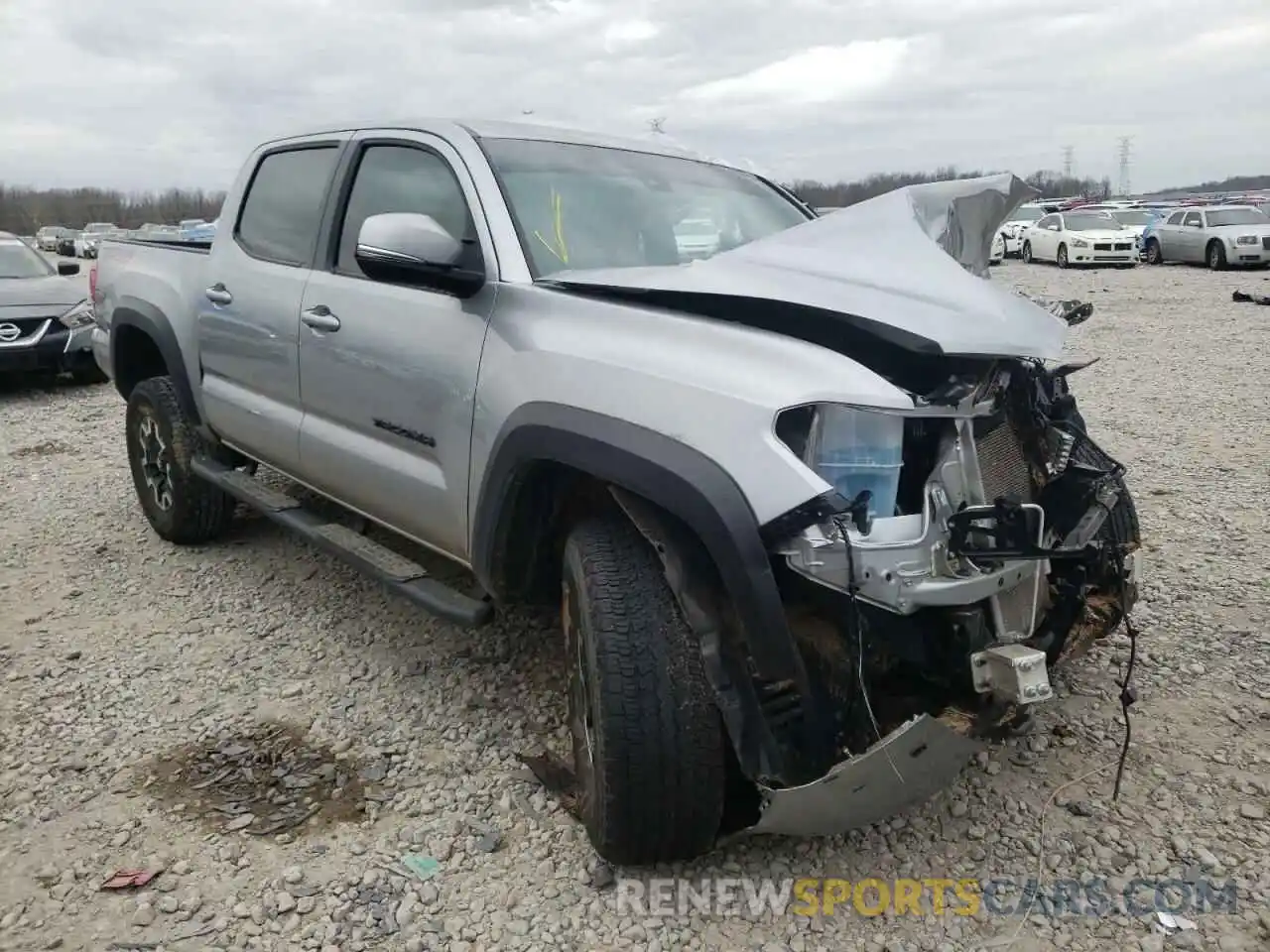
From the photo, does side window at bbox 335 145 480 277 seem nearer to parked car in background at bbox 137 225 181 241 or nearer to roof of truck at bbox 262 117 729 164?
roof of truck at bbox 262 117 729 164

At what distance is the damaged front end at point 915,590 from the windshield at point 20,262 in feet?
35.5

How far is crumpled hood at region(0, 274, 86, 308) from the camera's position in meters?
9.68

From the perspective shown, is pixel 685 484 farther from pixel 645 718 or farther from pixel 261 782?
pixel 261 782

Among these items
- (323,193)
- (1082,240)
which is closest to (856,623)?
(323,193)

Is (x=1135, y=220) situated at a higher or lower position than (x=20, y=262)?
higher

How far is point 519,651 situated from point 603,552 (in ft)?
4.91

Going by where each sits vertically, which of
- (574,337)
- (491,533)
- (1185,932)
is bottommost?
(1185,932)

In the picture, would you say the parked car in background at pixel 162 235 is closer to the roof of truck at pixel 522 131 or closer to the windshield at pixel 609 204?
the roof of truck at pixel 522 131

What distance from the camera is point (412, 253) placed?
9.13 ft

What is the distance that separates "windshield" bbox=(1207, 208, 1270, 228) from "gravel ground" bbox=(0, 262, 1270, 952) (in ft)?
66.2

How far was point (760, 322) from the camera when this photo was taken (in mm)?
2477

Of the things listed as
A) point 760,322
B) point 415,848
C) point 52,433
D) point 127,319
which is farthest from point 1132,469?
point 52,433

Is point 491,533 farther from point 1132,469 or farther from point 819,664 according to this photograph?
point 1132,469

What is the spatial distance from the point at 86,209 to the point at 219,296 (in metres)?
84.5
